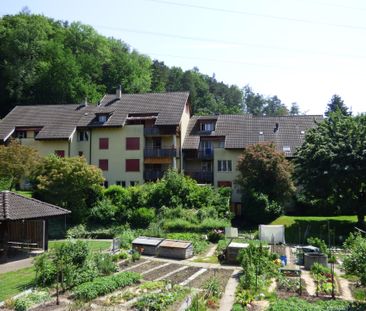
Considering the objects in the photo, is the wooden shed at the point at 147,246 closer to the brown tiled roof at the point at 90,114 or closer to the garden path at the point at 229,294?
the garden path at the point at 229,294

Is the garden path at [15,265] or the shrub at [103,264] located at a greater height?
the shrub at [103,264]

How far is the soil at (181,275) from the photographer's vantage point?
19234mm

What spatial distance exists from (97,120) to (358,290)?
36165 millimetres

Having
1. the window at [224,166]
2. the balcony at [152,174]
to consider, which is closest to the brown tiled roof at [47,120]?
the balcony at [152,174]

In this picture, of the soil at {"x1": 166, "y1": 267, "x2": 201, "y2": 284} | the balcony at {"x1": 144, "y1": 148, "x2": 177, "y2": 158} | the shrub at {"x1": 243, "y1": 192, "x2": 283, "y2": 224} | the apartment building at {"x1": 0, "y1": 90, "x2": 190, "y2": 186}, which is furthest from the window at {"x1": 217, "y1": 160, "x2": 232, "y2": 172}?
the soil at {"x1": 166, "y1": 267, "x2": 201, "y2": 284}

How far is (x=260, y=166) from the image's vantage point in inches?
1468

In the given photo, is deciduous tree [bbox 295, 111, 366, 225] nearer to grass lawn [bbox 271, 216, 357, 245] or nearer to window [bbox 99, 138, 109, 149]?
grass lawn [bbox 271, 216, 357, 245]

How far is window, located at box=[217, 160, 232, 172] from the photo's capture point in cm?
4422

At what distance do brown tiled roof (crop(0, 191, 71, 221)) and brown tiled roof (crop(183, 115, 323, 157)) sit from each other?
2245 cm

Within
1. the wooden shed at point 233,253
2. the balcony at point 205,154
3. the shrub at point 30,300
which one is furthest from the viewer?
the balcony at point 205,154

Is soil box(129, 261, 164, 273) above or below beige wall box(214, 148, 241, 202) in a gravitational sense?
below

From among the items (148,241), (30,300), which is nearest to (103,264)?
(30,300)

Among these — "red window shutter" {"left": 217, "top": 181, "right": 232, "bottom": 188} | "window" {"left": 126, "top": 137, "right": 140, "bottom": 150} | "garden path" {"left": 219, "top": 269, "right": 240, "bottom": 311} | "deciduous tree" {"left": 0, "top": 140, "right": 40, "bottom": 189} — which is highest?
"window" {"left": 126, "top": 137, "right": 140, "bottom": 150}

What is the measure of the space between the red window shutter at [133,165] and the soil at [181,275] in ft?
83.2
